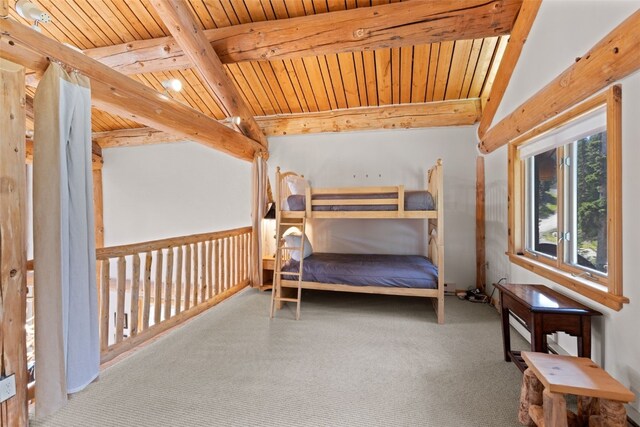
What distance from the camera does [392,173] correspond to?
4.19 metres

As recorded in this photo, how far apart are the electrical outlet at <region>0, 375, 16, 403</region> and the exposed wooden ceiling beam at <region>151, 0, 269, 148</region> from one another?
301cm

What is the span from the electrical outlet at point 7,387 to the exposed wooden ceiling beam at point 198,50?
3.01 meters

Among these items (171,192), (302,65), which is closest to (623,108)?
(302,65)

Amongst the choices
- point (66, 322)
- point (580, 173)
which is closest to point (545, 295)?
point (580, 173)

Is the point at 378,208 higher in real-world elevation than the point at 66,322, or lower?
higher

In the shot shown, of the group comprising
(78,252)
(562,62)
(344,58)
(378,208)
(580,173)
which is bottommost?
(78,252)

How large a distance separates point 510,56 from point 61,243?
4.17 meters

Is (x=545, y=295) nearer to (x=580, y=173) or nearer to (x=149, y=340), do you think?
(x=580, y=173)

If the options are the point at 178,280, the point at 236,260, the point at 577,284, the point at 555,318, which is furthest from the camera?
the point at 236,260

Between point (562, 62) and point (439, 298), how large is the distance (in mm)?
2320

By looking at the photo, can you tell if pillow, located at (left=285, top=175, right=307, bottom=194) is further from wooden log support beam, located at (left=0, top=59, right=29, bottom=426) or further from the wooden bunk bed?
wooden log support beam, located at (left=0, top=59, right=29, bottom=426)

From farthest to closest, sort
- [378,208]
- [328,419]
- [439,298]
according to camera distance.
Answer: [378,208] < [439,298] < [328,419]

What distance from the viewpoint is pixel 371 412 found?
160 cm

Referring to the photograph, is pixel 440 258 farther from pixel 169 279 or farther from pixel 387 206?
pixel 169 279
